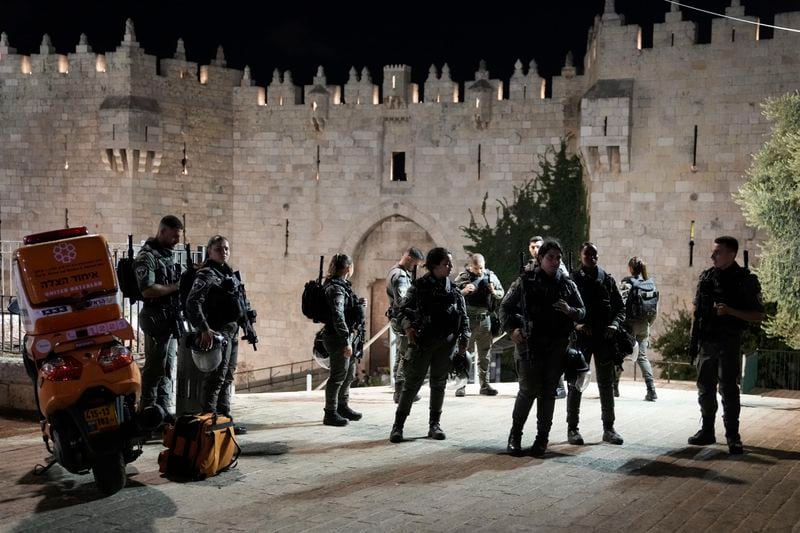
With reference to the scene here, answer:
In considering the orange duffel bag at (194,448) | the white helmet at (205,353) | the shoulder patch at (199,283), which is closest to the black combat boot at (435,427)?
the white helmet at (205,353)

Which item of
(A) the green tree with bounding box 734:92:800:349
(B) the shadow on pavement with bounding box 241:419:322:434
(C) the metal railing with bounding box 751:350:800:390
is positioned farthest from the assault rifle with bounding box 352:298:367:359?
(C) the metal railing with bounding box 751:350:800:390

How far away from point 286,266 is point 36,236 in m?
16.0

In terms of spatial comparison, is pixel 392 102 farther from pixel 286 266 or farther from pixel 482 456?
pixel 482 456

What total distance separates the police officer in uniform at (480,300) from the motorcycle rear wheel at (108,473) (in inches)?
177

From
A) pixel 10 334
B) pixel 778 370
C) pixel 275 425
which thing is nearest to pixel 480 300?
pixel 275 425

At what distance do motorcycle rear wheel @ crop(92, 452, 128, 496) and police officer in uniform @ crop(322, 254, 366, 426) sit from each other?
228 cm

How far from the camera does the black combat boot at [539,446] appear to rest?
6047 millimetres

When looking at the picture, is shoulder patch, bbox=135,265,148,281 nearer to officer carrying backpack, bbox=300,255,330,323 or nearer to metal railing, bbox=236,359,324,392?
officer carrying backpack, bbox=300,255,330,323

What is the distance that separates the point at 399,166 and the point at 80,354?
16144 millimetres

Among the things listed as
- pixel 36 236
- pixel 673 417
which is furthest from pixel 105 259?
pixel 673 417

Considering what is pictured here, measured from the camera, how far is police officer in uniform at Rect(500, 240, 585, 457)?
6047mm

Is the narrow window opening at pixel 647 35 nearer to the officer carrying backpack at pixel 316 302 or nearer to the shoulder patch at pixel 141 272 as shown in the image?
the officer carrying backpack at pixel 316 302

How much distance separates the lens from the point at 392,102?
65.7 feet

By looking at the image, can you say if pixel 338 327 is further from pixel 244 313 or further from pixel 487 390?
pixel 487 390
